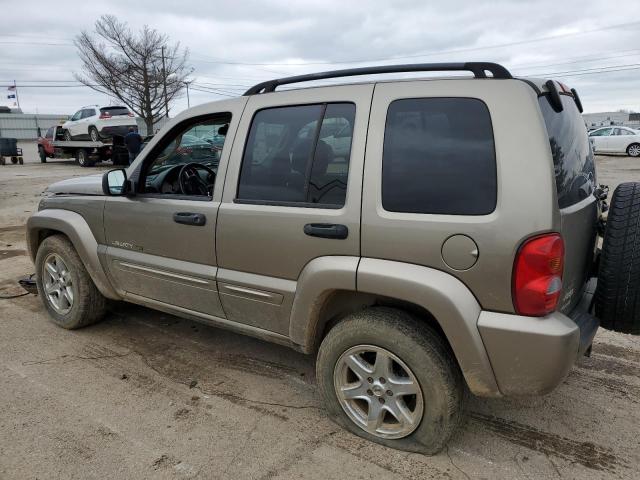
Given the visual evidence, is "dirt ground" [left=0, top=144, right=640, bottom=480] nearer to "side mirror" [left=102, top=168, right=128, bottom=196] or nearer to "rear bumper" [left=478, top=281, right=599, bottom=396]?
"rear bumper" [left=478, top=281, right=599, bottom=396]

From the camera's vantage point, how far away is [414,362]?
2328mm

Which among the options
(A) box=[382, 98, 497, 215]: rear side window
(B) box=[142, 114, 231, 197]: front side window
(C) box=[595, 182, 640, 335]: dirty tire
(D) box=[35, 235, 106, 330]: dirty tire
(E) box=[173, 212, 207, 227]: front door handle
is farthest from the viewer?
(D) box=[35, 235, 106, 330]: dirty tire

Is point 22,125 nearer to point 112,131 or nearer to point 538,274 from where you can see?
point 112,131

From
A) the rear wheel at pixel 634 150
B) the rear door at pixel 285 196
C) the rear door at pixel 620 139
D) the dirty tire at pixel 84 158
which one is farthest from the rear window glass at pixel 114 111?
the rear wheel at pixel 634 150

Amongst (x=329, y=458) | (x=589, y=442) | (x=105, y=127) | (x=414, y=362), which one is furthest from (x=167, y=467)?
(x=105, y=127)

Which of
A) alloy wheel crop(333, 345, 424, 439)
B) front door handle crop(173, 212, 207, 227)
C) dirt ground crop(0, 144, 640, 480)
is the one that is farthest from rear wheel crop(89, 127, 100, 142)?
alloy wheel crop(333, 345, 424, 439)

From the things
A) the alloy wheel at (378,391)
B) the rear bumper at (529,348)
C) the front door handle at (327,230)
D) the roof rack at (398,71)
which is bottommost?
the alloy wheel at (378,391)

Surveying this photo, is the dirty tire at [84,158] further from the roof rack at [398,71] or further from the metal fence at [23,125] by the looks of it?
the metal fence at [23,125]

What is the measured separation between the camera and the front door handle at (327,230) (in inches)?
95.6

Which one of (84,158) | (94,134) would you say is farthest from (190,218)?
(84,158)

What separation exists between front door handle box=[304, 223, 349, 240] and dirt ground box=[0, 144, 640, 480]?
1.11m

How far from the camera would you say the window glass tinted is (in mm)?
2541

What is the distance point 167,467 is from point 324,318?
1.09 m

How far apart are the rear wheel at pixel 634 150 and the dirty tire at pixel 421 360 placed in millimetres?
26423
